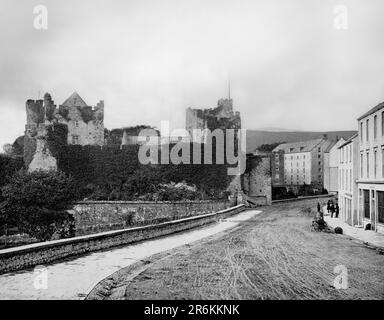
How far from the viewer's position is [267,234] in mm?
19141

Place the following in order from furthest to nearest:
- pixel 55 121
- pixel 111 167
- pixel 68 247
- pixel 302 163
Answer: pixel 302 163
pixel 55 121
pixel 111 167
pixel 68 247

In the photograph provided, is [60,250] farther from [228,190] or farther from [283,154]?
[283,154]

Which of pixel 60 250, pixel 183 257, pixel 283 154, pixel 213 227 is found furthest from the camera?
pixel 283 154

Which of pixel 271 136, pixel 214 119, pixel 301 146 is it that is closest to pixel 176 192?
pixel 214 119

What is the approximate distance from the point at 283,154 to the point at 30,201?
63.4 meters

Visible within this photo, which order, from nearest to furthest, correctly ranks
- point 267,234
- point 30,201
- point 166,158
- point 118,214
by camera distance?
point 267,234, point 30,201, point 118,214, point 166,158

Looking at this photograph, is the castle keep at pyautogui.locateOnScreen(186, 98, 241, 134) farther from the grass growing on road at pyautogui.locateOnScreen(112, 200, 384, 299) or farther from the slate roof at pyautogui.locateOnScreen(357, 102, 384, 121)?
the grass growing on road at pyautogui.locateOnScreen(112, 200, 384, 299)

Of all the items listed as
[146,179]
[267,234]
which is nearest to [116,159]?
[146,179]

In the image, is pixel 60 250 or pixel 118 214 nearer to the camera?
pixel 60 250

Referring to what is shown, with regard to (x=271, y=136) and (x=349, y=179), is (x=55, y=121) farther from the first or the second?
(x=271, y=136)

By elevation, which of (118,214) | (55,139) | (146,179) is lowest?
(118,214)

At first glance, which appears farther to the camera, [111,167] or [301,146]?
[301,146]

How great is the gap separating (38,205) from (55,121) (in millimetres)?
15464

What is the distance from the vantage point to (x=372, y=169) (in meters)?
21.2
